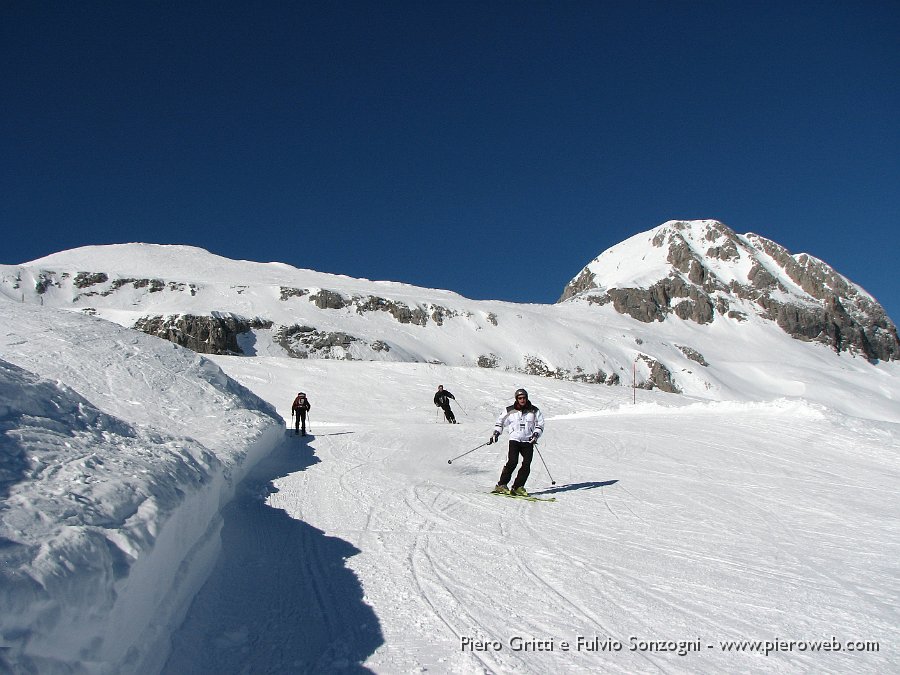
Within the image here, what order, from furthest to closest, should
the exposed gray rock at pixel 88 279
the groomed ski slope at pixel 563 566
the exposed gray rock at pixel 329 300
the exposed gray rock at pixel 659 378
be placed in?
the exposed gray rock at pixel 659 378 → the exposed gray rock at pixel 329 300 → the exposed gray rock at pixel 88 279 → the groomed ski slope at pixel 563 566

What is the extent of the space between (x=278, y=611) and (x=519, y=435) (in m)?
5.00

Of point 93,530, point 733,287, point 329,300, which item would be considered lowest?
point 93,530

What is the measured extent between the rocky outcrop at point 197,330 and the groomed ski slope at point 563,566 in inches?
2192

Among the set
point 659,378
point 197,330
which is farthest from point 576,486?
point 659,378

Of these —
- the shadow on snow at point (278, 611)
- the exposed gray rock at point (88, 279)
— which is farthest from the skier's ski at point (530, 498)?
the exposed gray rock at point (88, 279)

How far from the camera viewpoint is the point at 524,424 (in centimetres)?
850

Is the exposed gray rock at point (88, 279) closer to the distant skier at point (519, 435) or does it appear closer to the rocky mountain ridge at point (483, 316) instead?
the rocky mountain ridge at point (483, 316)

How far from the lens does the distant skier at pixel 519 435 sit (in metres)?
8.25

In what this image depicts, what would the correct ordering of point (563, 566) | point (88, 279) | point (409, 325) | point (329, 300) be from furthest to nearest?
point (409, 325) < point (329, 300) < point (88, 279) < point (563, 566)

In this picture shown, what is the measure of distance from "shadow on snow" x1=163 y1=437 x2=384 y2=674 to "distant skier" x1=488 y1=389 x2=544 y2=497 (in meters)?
3.19

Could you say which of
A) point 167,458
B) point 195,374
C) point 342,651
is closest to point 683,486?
point 342,651

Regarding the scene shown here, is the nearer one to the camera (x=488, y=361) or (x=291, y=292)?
(x=488, y=361)

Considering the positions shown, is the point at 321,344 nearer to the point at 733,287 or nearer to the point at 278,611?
the point at 278,611

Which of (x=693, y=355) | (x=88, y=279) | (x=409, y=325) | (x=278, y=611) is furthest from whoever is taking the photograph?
(x=693, y=355)
